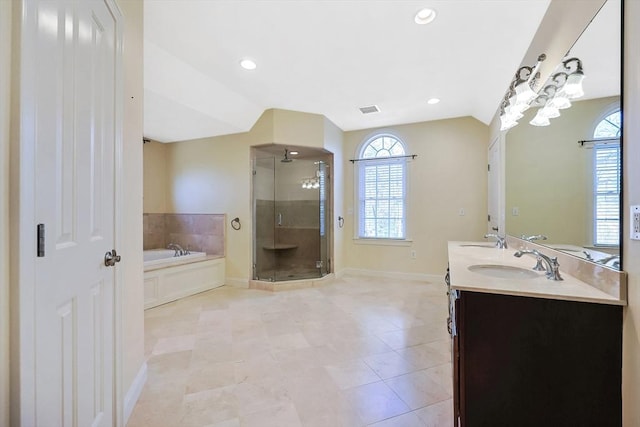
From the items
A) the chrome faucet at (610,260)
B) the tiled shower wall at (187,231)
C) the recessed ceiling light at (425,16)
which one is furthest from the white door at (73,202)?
the tiled shower wall at (187,231)

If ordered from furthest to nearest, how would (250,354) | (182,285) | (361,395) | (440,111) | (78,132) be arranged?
(440,111)
(182,285)
(250,354)
(361,395)
(78,132)

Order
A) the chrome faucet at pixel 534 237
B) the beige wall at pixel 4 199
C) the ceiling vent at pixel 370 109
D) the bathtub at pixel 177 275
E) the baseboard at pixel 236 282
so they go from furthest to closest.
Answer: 1. the baseboard at pixel 236 282
2. the ceiling vent at pixel 370 109
3. the bathtub at pixel 177 275
4. the chrome faucet at pixel 534 237
5. the beige wall at pixel 4 199

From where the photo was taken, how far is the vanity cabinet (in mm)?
1164

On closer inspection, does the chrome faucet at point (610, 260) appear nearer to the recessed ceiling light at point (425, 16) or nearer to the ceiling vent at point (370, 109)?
the recessed ceiling light at point (425, 16)

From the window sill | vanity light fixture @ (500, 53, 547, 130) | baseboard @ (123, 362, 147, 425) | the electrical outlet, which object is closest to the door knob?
baseboard @ (123, 362, 147, 425)

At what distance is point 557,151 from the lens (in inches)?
70.1

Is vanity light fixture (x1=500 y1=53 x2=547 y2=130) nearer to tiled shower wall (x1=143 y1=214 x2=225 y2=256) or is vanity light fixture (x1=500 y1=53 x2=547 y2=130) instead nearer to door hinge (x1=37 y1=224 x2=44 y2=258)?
door hinge (x1=37 y1=224 x2=44 y2=258)

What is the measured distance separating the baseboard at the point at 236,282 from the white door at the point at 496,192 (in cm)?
347

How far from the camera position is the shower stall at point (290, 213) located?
4.52 metres

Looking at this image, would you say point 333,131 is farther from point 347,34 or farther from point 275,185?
point 347,34

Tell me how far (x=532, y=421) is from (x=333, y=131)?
13.8 ft

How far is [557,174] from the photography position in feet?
5.81

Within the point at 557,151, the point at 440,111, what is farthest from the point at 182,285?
the point at 440,111

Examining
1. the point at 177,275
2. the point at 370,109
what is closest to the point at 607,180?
the point at 370,109
